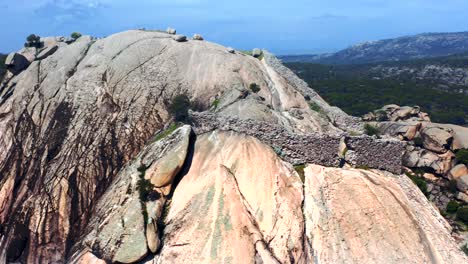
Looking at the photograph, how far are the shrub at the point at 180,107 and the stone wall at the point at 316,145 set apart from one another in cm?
331

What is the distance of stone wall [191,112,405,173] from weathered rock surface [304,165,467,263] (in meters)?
0.99

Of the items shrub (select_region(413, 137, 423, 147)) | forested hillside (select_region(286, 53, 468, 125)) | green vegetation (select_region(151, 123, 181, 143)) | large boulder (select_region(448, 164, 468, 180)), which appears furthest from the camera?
forested hillside (select_region(286, 53, 468, 125))

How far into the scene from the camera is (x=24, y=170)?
103 ft

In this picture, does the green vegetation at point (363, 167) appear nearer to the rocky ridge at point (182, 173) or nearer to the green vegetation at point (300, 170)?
the rocky ridge at point (182, 173)

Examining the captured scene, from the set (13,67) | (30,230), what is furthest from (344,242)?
(13,67)

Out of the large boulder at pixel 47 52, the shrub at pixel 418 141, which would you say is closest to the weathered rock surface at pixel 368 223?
the shrub at pixel 418 141

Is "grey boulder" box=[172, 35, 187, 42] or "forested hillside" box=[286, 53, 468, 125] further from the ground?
"grey boulder" box=[172, 35, 187, 42]

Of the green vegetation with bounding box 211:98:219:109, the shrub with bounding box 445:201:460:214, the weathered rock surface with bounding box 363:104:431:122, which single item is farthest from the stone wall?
the weathered rock surface with bounding box 363:104:431:122

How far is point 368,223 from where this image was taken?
24203mm

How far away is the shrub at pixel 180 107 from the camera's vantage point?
30.9 m

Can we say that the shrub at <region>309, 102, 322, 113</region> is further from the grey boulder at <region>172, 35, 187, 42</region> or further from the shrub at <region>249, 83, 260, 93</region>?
the grey boulder at <region>172, 35, 187, 42</region>

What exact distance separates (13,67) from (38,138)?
36.8ft

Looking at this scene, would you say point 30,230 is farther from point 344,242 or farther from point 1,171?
point 344,242

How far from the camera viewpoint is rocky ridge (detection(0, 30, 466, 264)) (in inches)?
935
